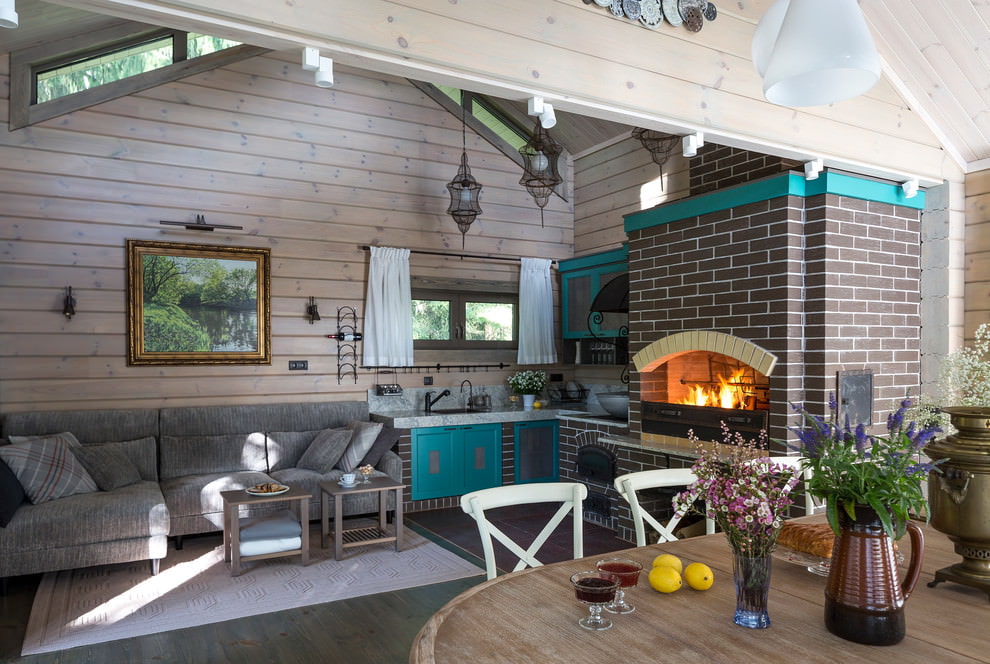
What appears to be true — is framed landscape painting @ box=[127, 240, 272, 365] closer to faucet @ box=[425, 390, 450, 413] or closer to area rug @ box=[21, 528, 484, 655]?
faucet @ box=[425, 390, 450, 413]

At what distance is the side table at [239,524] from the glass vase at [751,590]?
3.26m

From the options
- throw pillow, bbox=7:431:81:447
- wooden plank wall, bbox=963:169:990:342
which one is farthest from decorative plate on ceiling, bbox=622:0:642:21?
throw pillow, bbox=7:431:81:447

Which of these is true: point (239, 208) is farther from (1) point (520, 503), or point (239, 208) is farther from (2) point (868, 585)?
(2) point (868, 585)

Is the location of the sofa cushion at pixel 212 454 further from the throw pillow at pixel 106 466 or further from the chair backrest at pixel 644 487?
the chair backrest at pixel 644 487

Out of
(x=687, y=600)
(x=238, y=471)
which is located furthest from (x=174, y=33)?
(x=687, y=600)

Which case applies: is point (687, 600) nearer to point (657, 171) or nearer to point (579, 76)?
point (579, 76)

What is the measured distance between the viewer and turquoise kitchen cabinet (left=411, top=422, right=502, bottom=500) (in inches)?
225

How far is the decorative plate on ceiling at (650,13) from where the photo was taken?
305cm

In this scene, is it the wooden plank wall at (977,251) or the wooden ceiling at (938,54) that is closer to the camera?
the wooden ceiling at (938,54)

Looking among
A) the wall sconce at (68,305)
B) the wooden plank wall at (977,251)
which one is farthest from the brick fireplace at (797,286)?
the wall sconce at (68,305)

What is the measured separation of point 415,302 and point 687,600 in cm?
496

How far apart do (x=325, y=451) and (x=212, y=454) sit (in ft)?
2.68

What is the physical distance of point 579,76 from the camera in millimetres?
2896

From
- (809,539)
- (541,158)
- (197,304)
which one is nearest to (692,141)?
(809,539)
